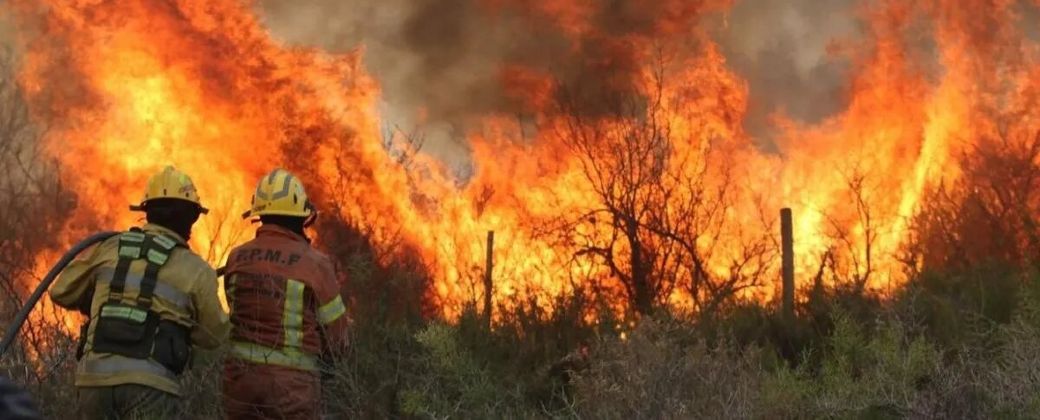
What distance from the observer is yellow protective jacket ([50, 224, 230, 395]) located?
470cm

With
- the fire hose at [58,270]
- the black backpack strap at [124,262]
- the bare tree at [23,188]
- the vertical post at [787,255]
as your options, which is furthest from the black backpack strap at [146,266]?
the bare tree at [23,188]

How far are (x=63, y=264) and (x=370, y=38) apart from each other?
968 cm

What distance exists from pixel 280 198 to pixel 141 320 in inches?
30.9

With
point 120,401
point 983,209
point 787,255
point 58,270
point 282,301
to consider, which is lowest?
point 120,401

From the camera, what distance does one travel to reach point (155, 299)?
4.71 m

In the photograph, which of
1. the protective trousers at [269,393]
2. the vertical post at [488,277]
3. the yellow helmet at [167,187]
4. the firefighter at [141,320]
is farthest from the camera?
the vertical post at [488,277]

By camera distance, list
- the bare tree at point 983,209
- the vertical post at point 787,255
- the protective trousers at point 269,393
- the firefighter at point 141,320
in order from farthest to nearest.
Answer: the bare tree at point 983,209 < the vertical post at point 787,255 < the firefighter at point 141,320 < the protective trousers at point 269,393

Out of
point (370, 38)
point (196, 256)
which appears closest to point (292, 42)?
point (370, 38)

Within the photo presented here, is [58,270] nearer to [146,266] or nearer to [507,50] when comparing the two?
[146,266]

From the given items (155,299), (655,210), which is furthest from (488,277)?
(155,299)

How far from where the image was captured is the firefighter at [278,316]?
4578 millimetres

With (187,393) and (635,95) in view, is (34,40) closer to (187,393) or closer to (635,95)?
(635,95)

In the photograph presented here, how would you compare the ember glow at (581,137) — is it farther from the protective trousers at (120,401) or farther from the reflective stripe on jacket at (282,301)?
the protective trousers at (120,401)

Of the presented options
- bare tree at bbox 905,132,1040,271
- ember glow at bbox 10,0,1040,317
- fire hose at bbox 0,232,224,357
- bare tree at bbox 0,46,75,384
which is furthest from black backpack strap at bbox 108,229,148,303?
bare tree at bbox 905,132,1040,271
